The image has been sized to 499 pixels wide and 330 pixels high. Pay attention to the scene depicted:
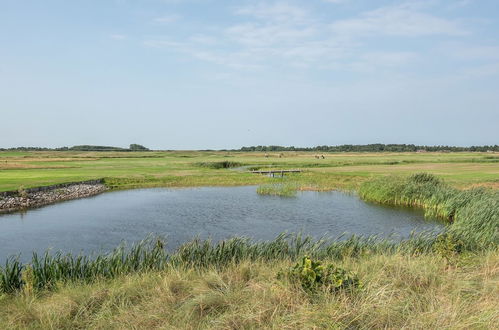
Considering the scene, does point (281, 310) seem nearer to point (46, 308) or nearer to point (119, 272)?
point (46, 308)

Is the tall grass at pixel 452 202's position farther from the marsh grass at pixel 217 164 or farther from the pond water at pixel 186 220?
the marsh grass at pixel 217 164

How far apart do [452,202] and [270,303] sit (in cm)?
2472

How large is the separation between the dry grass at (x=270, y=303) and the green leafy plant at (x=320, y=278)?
0.77 feet

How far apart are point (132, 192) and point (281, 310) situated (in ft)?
139

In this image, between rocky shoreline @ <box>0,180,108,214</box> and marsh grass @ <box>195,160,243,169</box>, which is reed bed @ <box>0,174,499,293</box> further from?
marsh grass @ <box>195,160,243,169</box>

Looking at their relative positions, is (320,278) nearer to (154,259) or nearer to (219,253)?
(219,253)

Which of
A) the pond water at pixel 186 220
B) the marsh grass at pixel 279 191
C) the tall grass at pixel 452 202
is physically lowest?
the pond water at pixel 186 220

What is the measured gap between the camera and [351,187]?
47156 millimetres

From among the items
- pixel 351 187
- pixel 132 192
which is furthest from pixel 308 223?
pixel 132 192

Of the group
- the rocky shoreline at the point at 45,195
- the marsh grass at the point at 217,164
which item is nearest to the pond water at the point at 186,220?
the rocky shoreline at the point at 45,195

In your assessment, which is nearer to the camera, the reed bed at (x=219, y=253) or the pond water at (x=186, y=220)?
the reed bed at (x=219, y=253)

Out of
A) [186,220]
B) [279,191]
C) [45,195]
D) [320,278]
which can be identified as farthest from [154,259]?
[279,191]

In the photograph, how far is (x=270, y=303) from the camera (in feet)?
23.4

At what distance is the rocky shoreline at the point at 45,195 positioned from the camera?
32569mm
